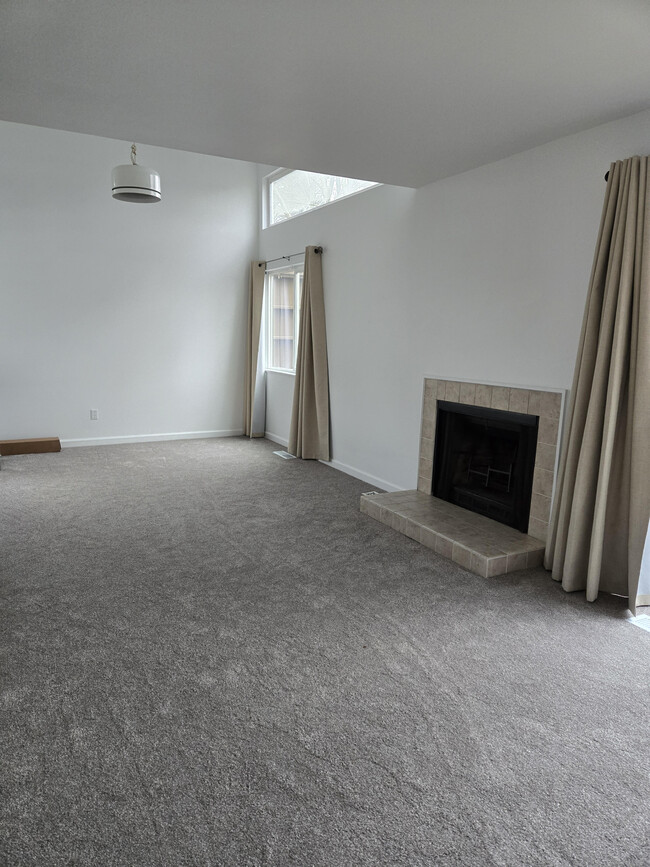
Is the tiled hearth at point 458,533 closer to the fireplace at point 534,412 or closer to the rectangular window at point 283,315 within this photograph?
the fireplace at point 534,412

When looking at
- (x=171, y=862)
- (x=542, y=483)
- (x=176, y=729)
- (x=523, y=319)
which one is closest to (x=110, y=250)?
(x=523, y=319)

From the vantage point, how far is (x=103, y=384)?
22.0 feet

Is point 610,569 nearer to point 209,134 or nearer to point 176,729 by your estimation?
point 176,729

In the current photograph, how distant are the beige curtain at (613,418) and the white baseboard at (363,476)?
76.1 inches

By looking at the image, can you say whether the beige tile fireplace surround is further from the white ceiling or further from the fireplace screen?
the white ceiling

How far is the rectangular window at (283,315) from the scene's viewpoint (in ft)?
22.1

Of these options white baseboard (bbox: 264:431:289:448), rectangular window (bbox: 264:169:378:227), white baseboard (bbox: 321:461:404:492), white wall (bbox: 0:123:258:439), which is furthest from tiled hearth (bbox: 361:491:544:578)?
white wall (bbox: 0:123:258:439)

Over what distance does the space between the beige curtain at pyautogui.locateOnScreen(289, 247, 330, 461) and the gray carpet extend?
2.29 m

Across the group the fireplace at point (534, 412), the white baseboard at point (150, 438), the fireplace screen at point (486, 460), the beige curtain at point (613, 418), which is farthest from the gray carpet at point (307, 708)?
the white baseboard at point (150, 438)

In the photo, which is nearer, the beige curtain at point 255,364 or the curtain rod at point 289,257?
the curtain rod at point 289,257

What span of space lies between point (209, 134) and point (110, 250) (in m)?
3.73

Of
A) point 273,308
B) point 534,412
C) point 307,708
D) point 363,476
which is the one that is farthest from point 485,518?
point 273,308

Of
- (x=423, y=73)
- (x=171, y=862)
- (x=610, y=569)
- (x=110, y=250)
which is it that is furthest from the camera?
(x=110, y=250)

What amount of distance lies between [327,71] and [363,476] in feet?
11.7
